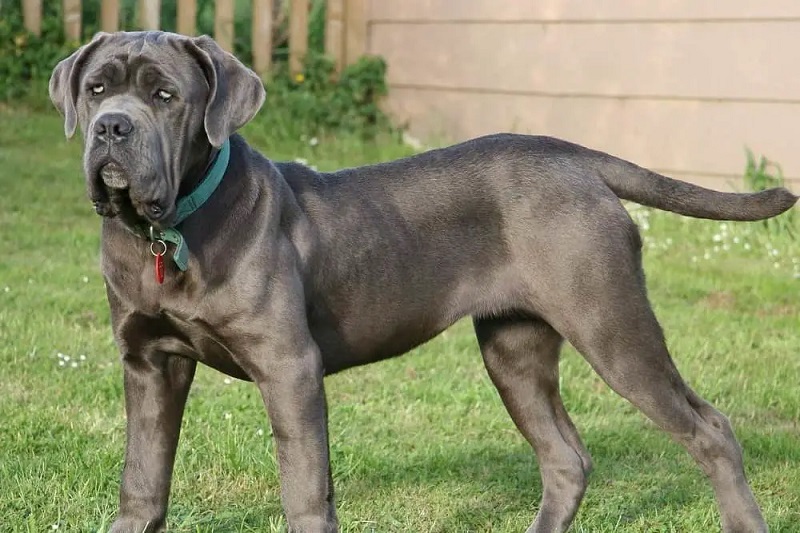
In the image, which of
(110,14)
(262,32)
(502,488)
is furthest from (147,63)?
(262,32)

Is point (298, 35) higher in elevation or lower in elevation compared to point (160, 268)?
lower

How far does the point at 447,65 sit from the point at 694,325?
4.82 metres

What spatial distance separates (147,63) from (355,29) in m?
8.21

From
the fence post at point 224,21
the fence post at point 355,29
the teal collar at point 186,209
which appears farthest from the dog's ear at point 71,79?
the fence post at point 355,29

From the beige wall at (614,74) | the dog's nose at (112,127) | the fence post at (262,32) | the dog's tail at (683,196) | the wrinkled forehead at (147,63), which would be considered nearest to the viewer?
the dog's nose at (112,127)

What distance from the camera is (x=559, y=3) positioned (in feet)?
33.2

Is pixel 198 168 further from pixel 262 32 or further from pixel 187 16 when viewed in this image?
pixel 262 32

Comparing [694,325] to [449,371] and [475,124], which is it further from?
[475,124]

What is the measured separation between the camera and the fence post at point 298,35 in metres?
11.5

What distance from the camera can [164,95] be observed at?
3.68 meters

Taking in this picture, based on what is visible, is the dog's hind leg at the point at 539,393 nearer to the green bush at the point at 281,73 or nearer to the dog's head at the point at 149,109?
the dog's head at the point at 149,109

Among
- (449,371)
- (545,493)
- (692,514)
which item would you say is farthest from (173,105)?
(449,371)

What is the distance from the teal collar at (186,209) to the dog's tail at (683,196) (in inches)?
50.5

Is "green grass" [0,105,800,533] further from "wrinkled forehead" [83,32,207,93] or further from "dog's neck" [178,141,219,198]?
"wrinkled forehead" [83,32,207,93]
